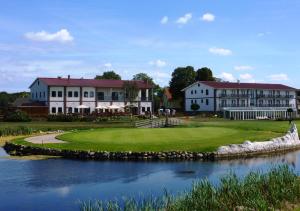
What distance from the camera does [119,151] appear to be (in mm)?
37562

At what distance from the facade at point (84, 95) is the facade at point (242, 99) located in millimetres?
14912

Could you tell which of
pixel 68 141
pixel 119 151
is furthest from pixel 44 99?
pixel 119 151

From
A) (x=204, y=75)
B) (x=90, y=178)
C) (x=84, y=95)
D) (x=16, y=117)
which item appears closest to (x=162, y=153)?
(x=90, y=178)

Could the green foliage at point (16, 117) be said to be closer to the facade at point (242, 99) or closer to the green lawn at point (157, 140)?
the green lawn at point (157, 140)

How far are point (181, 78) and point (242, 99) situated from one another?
23.0m

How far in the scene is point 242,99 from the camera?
111500 mm

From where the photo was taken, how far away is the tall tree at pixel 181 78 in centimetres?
12875

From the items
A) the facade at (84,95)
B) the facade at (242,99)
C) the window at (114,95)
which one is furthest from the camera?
the facade at (242,99)

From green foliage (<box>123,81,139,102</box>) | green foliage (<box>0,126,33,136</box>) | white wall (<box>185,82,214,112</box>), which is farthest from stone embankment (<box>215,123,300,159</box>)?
white wall (<box>185,82,214,112</box>)

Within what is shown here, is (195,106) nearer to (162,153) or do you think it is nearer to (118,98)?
(118,98)

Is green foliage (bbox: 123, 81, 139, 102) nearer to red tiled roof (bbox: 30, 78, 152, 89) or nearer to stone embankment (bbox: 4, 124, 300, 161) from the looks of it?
red tiled roof (bbox: 30, 78, 152, 89)

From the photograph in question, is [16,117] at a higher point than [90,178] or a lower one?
higher

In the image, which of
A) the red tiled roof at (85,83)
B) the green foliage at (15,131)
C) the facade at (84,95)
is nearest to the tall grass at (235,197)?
the green foliage at (15,131)

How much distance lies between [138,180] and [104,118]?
5011cm
